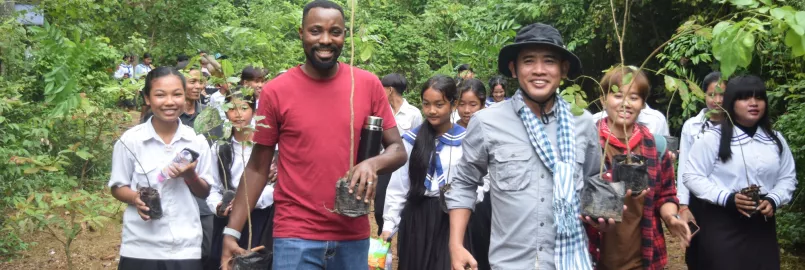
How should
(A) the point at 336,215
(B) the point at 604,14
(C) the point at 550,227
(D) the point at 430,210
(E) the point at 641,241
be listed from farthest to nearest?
(B) the point at 604,14
(D) the point at 430,210
(E) the point at 641,241
(A) the point at 336,215
(C) the point at 550,227

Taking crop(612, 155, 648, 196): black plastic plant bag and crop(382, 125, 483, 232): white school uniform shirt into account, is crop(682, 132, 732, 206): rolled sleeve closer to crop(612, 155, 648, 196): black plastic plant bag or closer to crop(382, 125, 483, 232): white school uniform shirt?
crop(382, 125, 483, 232): white school uniform shirt

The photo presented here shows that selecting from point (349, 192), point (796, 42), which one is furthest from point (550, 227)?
point (796, 42)

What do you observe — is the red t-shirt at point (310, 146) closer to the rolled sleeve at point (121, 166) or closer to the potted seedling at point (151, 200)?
the potted seedling at point (151, 200)

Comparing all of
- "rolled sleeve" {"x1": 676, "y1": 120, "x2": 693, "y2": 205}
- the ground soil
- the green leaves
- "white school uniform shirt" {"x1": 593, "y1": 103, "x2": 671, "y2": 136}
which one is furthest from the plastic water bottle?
the ground soil

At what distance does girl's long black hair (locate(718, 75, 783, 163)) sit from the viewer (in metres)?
5.65

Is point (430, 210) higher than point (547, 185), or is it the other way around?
point (547, 185)

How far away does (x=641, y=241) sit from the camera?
493cm

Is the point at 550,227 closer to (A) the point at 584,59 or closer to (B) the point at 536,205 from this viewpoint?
(B) the point at 536,205

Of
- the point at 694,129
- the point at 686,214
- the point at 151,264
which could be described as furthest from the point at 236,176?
the point at 694,129

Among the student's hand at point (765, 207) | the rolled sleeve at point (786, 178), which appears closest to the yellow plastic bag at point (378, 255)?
the student's hand at point (765, 207)

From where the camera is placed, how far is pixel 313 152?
4055 mm

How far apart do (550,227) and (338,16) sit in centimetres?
140

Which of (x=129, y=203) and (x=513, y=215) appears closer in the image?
(x=513, y=215)

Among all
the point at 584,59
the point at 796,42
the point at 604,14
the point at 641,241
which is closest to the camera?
the point at 796,42
